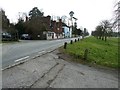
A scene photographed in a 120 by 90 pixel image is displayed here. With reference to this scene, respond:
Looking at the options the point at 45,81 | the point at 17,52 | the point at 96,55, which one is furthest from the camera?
the point at 96,55

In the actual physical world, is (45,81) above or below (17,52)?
below

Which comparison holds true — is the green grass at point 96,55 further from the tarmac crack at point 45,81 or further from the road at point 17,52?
the tarmac crack at point 45,81

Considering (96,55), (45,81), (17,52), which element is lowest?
(96,55)

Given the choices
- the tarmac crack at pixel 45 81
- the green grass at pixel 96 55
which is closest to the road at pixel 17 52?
the tarmac crack at pixel 45 81

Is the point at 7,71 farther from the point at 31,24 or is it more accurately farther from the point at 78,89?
the point at 31,24

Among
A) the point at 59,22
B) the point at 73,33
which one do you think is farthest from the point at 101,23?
the point at 73,33

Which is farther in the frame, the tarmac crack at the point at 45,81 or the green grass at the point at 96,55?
the green grass at the point at 96,55

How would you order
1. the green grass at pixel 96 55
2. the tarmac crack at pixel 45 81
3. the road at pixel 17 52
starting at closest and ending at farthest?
the tarmac crack at pixel 45 81 < the road at pixel 17 52 < the green grass at pixel 96 55

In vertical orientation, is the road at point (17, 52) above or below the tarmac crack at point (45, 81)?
above

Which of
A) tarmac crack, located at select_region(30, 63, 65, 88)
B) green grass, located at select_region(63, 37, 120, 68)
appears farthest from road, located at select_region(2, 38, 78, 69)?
green grass, located at select_region(63, 37, 120, 68)

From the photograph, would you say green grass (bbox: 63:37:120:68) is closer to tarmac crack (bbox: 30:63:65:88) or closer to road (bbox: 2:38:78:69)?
road (bbox: 2:38:78:69)

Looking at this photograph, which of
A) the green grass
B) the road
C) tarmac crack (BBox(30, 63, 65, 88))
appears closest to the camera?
tarmac crack (BBox(30, 63, 65, 88))

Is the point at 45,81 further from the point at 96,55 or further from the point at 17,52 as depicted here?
the point at 96,55

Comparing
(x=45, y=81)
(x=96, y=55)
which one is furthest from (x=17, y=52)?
(x=45, y=81)
